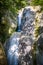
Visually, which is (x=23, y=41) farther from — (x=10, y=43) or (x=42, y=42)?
(x=42, y=42)

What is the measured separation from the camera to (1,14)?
A: 11.2 m

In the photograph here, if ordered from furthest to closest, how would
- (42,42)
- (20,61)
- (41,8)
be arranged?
(41,8), (20,61), (42,42)

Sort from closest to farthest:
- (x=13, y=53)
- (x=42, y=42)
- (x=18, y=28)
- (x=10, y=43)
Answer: (x=42, y=42), (x=13, y=53), (x=10, y=43), (x=18, y=28)

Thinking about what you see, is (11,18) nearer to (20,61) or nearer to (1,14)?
(1,14)

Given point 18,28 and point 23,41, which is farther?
point 18,28

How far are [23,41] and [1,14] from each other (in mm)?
3356

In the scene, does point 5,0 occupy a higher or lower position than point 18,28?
higher

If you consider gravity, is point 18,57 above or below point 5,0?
below

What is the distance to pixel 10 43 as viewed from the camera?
30.5 feet

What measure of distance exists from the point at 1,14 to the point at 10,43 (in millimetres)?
2623

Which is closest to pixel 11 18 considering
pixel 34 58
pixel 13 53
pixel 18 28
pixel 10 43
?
pixel 18 28

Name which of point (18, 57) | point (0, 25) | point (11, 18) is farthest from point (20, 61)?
point (11, 18)

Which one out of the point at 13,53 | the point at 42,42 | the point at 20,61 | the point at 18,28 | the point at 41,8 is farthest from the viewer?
the point at 18,28

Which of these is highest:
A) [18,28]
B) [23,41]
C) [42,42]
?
[42,42]
